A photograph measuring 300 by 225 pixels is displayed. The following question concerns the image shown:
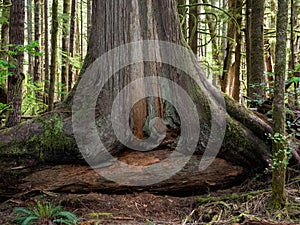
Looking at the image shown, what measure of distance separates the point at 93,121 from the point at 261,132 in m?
2.63

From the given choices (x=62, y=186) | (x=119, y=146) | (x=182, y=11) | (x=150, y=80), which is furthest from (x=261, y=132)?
(x=182, y=11)

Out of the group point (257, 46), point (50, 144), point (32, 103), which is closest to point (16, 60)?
point (50, 144)

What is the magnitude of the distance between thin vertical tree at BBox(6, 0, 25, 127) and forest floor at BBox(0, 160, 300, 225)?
219 cm

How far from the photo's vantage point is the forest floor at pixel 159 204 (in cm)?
358

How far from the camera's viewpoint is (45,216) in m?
3.55

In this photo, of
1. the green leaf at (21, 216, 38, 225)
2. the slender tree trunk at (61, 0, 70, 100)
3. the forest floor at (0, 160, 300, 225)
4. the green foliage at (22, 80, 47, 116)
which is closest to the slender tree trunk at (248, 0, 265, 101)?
the forest floor at (0, 160, 300, 225)

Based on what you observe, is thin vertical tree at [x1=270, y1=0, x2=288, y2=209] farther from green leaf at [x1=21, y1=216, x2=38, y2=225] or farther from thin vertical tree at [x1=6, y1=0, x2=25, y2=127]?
thin vertical tree at [x1=6, y1=0, x2=25, y2=127]

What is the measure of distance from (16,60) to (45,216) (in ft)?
11.7

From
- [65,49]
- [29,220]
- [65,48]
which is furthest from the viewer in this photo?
[65,48]

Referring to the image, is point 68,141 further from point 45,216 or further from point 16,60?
point 16,60

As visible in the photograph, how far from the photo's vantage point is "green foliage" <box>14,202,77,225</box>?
346 cm

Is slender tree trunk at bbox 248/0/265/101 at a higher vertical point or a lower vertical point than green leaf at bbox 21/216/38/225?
higher

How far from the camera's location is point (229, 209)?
149 inches

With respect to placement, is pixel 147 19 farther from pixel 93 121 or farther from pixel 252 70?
pixel 252 70
